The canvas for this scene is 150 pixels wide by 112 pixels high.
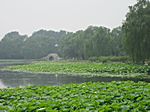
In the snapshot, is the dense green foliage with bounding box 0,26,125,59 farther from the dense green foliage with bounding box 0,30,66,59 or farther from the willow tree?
the willow tree

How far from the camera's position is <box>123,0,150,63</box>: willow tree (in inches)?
1147

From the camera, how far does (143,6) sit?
30.5 m

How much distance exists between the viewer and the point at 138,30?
29.3 metres

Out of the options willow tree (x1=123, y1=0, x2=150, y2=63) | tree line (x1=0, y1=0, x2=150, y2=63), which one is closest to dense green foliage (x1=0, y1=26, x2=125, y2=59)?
tree line (x1=0, y1=0, x2=150, y2=63)

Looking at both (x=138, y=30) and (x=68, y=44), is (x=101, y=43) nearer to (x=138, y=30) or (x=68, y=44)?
(x=68, y=44)

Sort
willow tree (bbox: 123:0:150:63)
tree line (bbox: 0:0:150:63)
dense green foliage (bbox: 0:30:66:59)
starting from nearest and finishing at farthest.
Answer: willow tree (bbox: 123:0:150:63) → tree line (bbox: 0:0:150:63) → dense green foliage (bbox: 0:30:66:59)

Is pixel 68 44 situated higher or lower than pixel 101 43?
higher

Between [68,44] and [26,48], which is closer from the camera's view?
[68,44]

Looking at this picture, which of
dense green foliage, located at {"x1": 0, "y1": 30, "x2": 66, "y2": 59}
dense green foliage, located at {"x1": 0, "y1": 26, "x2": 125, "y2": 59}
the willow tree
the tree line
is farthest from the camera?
dense green foliage, located at {"x1": 0, "y1": 30, "x2": 66, "y2": 59}

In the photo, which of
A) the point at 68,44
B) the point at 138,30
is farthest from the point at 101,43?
the point at 138,30

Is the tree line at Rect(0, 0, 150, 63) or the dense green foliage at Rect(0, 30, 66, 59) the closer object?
the tree line at Rect(0, 0, 150, 63)

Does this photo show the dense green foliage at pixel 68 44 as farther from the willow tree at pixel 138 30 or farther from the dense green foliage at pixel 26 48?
the willow tree at pixel 138 30

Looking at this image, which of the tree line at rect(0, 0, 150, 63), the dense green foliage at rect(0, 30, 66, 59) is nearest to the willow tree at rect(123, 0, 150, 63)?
the tree line at rect(0, 0, 150, 63)

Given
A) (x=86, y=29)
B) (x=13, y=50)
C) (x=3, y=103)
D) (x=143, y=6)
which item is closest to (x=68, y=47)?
(x=86, y=29)
